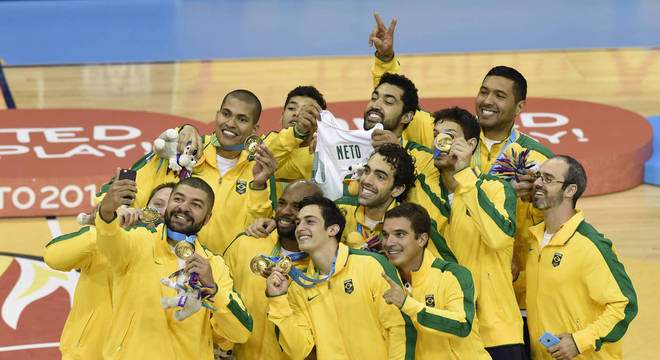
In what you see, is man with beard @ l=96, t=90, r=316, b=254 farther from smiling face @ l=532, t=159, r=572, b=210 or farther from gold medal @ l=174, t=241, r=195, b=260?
smiling face @ l=532, t=159, r=572, b=210

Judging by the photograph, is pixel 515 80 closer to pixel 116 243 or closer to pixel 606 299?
pixel 606 299

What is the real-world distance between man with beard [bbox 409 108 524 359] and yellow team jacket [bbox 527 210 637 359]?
166 mm

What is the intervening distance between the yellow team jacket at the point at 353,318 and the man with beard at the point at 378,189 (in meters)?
0.29

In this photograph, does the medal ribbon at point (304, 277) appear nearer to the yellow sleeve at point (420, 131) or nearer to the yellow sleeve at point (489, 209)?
the yellow sleeve at point (489, 209)

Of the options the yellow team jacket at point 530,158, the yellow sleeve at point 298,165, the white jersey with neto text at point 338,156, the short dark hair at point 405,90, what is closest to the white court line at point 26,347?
the yellow sleeve at point 298,165

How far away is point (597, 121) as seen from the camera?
1380cm

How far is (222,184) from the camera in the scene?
27.3 feet

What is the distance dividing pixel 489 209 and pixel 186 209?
1.68 metres

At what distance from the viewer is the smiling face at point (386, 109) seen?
26.3 feet

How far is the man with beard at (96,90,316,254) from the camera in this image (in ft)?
27.0

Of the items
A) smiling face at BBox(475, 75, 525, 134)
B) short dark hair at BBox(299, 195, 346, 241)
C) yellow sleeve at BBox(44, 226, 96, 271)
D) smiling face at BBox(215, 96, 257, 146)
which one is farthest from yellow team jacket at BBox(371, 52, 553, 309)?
yellow sleeve at BBox(44, 226, 96, 271)

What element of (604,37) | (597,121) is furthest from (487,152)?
(604,37)

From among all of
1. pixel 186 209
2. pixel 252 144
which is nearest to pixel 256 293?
pixel 186 209

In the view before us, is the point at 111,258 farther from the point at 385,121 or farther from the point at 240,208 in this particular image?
the point at 385,121
